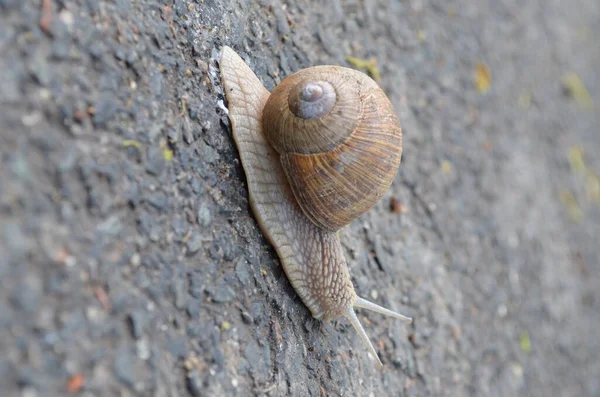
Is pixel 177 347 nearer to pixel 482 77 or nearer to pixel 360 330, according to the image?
pixel 360 330

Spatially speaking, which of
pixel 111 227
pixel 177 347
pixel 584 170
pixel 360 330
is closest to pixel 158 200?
pixel 111 227

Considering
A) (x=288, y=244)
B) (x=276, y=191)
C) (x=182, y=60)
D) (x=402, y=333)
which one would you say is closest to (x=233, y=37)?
(x=182, y=60)

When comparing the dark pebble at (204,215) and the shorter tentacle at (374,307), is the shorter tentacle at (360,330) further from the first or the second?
the dark pebble at (204,215)

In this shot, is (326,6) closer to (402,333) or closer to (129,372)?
(402,333)

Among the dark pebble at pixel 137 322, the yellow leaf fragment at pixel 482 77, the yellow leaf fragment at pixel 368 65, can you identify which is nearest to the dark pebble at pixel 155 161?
the dark pebble at pixel 137 322

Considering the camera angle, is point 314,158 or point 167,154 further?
point 314,158
